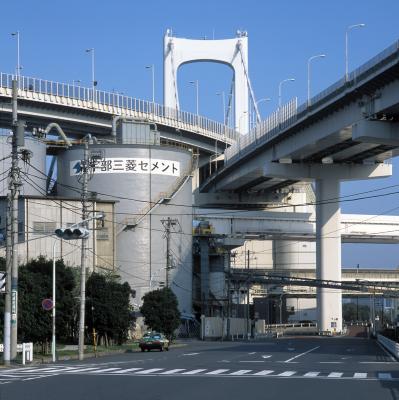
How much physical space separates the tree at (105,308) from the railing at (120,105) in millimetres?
34544

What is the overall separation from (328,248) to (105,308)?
34.8 meters

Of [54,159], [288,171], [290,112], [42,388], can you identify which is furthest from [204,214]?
[42,388]

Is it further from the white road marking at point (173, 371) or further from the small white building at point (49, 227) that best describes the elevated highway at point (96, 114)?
the white road marking at point (173, 371)

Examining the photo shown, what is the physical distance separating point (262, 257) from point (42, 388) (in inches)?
4942

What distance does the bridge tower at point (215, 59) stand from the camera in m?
122

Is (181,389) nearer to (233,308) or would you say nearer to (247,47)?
(233,308)

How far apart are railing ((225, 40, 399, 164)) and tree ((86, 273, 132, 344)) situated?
2128 centimetres

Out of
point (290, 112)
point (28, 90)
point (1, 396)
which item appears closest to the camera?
point (1, 396)

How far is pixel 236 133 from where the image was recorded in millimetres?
119438

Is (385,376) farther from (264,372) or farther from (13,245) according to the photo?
(13,245)

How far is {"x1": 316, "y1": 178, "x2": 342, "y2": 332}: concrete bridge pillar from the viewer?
85375mm

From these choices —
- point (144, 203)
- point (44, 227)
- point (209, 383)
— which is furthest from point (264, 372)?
point (144, 203)

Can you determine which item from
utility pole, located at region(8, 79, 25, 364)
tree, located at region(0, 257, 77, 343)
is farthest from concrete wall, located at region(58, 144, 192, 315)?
utility pole, located at region(8, 79, 25, 364)

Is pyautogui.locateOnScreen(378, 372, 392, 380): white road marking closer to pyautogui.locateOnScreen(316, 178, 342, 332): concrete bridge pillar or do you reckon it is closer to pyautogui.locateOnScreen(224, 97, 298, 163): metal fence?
pyautogui.locateOnScreen(224, 97, 298, 163): metal fence
